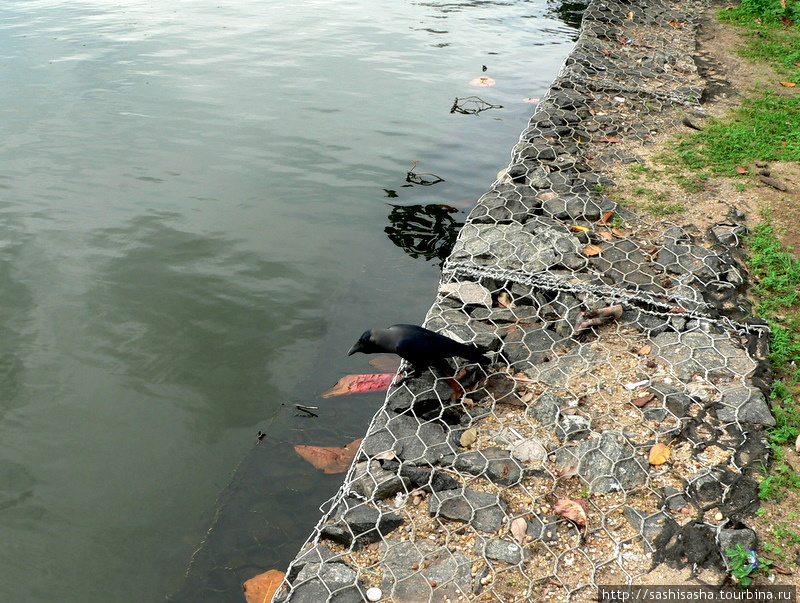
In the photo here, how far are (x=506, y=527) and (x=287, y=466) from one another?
Result: 1239 mm

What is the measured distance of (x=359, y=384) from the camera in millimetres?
3678

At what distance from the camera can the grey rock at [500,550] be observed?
2344 mm

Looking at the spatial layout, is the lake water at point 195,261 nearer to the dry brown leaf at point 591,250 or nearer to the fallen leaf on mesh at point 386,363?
the fallen leaf on mesh at point 386,363

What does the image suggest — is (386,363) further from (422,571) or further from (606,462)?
(422,571)

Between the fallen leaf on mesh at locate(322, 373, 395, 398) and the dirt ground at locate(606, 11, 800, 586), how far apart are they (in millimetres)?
1818

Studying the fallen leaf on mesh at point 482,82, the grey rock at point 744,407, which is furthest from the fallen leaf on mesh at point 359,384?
the fallen leaf on mesh at point 482,82

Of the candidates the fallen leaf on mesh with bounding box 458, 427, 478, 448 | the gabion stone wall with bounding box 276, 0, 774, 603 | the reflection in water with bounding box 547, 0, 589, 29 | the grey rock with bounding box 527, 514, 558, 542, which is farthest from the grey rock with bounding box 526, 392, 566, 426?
the reflection in water with bounding box 547, 0, 589, 29

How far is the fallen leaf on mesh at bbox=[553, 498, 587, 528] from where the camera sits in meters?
2.46

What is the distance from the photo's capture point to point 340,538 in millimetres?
2457

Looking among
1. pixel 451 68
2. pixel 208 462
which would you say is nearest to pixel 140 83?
pixel 451 68

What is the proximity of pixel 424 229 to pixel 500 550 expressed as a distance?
3251 millimetres

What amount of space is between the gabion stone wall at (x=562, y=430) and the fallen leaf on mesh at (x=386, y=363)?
50 centimetres

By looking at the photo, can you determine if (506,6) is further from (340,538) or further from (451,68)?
(340,538)

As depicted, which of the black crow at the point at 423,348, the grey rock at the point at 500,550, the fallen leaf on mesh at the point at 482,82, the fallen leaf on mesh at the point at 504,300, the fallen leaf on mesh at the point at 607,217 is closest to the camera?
the grey rock at the point at 500,550
